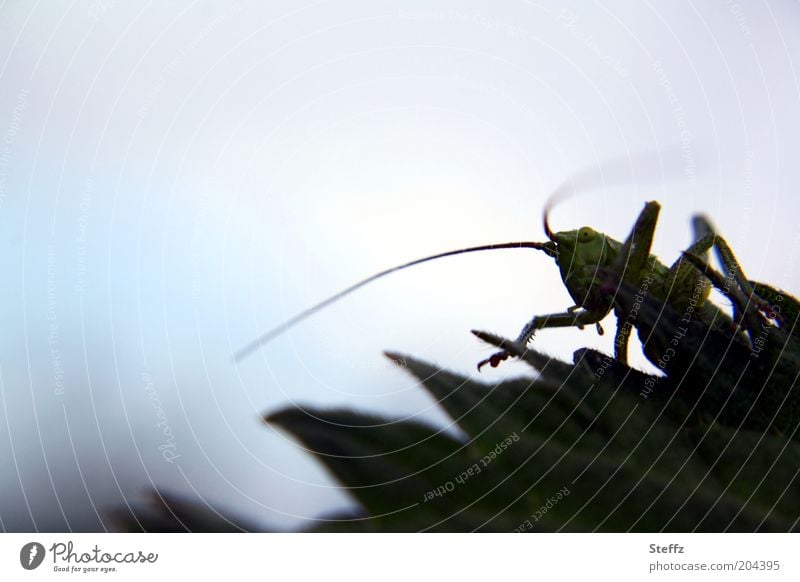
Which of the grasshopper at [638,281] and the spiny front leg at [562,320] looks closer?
the grasshopper at [638,281]

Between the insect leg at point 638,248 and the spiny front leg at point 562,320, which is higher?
the insect leg at point 638,248

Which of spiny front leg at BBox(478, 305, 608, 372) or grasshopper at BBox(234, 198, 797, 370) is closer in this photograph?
grasshopper at BBox(234, 198, 797, 370)

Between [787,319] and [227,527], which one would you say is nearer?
[227,527]

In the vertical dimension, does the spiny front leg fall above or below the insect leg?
below
